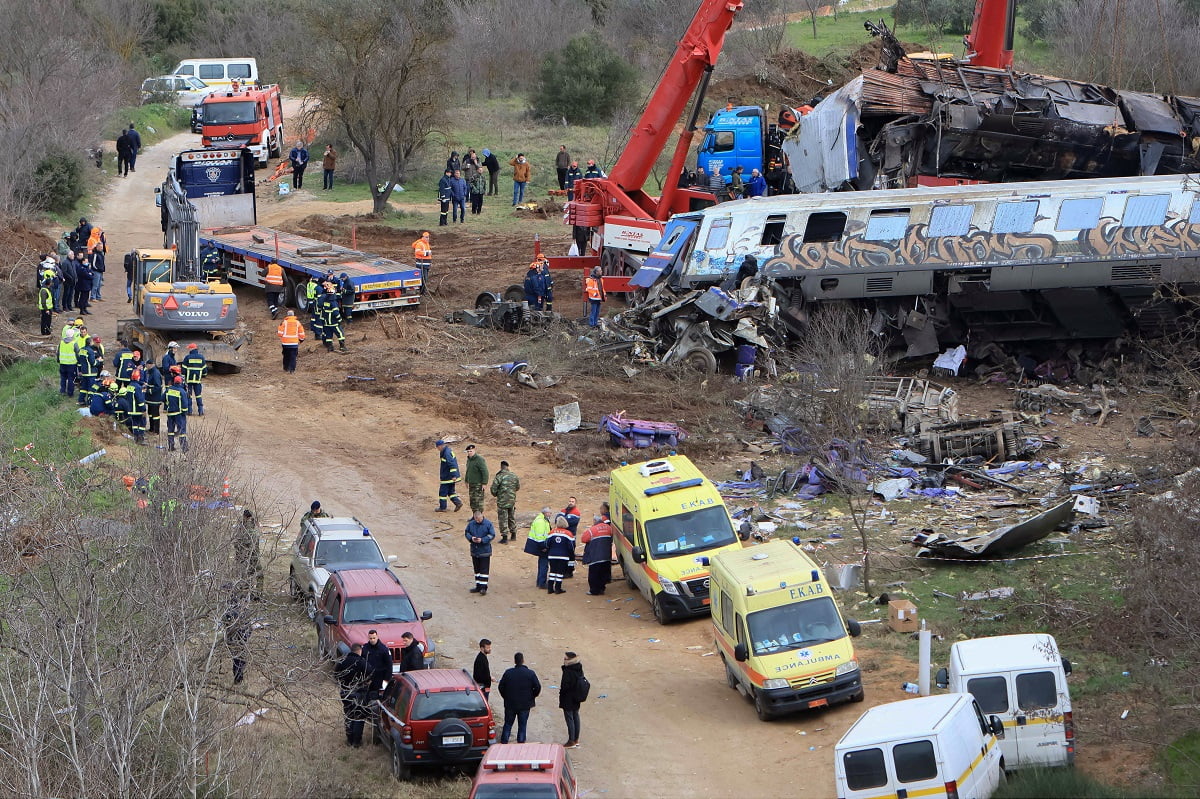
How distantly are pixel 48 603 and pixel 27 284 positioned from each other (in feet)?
71.5

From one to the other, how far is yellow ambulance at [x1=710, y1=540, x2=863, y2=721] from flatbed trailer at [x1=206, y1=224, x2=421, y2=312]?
55.7 ft

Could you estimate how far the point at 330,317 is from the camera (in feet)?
97.0

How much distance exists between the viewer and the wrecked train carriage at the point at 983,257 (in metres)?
25.9

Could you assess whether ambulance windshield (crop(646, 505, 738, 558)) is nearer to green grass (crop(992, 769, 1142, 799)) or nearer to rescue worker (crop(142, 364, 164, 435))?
green grass (crop(992, 769, 1142, 799))

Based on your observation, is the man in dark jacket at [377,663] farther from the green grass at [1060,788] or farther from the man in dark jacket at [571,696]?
the green grass at [1060,788]

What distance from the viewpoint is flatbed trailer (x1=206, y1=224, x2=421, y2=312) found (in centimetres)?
3128

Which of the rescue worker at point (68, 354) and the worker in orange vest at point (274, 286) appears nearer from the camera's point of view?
the rescue worker at point (68, 354)

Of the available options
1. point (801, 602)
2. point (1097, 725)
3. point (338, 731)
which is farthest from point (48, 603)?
point (1097, 725)

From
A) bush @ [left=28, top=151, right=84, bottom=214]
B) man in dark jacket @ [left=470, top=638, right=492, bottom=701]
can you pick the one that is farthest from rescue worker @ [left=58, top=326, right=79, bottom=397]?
bush @ [left=28, top=151, right=84, bottom=214]

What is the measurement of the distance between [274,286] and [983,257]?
15822 millimetres

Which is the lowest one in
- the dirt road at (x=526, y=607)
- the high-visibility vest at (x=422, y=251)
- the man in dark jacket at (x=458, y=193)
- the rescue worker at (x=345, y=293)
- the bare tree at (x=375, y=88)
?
the dirt road at (x=526, y=607)

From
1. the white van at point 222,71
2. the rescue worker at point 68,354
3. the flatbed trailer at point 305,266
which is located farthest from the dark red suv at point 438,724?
the white van at point 222,71

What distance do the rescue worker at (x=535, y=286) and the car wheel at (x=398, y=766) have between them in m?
18.0

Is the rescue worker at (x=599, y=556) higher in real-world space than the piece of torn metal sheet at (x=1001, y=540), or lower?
lower
